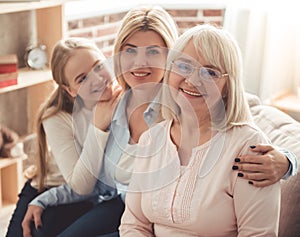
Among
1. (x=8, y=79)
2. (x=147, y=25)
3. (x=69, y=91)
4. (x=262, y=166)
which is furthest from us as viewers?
(x=8, y=79)

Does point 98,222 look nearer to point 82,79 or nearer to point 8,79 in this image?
point 82,79

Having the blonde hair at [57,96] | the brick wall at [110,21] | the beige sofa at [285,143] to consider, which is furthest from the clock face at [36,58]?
the beige sofa at [285,143]

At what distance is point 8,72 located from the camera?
2561 mm

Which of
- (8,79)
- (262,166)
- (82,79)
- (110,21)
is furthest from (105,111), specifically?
(110,21)

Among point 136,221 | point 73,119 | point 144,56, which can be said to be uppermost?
point 144,56

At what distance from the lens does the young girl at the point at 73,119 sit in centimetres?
188

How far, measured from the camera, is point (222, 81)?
57.5 inches

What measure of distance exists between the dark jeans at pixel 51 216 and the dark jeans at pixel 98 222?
0.22 feet

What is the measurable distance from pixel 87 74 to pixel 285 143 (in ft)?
2.20

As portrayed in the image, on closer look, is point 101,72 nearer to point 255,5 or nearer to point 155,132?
point 155,132

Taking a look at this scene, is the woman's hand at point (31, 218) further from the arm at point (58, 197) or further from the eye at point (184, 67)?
the eye at point (184, 67)

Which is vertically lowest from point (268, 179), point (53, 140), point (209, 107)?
point (53, 140)

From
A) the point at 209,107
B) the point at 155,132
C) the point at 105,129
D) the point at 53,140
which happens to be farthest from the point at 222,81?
the point at 53,140

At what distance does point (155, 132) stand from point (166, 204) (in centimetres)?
21
